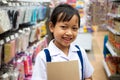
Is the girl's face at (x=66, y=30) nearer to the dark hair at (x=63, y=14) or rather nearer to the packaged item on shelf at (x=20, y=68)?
the dark hair at (x=63, y=14)

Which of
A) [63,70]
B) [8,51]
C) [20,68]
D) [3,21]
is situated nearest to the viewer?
[63,70]

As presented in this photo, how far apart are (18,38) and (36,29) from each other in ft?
3.46

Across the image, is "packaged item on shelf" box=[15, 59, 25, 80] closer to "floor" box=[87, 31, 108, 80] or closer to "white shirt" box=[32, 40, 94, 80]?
"white shirt" box=[32, 40, 94, 80]

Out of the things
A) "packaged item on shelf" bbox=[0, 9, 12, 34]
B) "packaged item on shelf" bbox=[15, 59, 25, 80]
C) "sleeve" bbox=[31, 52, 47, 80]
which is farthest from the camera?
"packaged item on shelf" bbox=[15, 59, 25, 80]

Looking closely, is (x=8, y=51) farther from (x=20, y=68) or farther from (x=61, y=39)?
(x=61, y=39)

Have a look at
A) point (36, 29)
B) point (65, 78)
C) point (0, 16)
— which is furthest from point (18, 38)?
point (65, 78)

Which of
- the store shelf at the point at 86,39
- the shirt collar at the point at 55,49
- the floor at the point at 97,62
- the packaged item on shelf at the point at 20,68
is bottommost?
the floor at the point at 97,62

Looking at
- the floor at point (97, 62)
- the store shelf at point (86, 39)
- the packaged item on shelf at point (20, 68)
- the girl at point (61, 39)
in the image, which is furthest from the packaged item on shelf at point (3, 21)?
the store shelf at point (86, 39)

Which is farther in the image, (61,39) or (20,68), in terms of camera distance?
(20,68)

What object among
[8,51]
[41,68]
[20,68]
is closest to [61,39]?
[41,68]

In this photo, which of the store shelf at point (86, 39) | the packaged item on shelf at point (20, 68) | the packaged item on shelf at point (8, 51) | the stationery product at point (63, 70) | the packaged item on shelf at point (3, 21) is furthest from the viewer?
the store shelf at point (86, 39)

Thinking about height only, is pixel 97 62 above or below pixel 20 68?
below

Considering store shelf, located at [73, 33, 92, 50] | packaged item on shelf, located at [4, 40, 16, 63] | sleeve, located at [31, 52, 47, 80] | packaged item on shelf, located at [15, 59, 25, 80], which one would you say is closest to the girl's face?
sleeve, located at [31, 52, 47, 80]

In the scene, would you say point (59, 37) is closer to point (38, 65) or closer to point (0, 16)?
point (38, 65)
